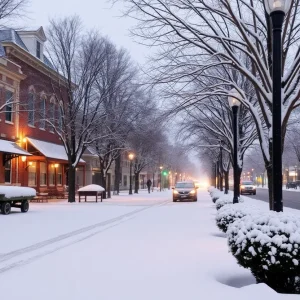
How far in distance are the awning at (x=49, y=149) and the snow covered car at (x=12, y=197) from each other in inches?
418

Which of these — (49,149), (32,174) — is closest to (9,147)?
(32,174)

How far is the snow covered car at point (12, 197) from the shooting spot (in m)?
19.7

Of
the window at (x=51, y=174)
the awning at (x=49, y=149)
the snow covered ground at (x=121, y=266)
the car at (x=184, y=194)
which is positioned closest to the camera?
the snow covered ground at (x=121, y=266)

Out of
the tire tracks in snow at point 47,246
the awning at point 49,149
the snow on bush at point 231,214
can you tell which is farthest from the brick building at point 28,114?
the snow on bush at point 231,214

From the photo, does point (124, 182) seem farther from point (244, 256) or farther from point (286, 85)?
point (244, 256)

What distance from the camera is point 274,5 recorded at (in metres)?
7.98

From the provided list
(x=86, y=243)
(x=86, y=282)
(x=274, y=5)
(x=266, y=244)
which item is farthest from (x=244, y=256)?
(x=86, y=243)

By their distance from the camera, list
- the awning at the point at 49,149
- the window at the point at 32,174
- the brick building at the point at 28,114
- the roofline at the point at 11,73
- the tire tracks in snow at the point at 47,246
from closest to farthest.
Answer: the tire tracks in snow at the point at 47,246 → the roofline at the point at 11,73 → the brick building at the point at 28,114 → the awning at the point at 49,149 → the window at the point at 32,174

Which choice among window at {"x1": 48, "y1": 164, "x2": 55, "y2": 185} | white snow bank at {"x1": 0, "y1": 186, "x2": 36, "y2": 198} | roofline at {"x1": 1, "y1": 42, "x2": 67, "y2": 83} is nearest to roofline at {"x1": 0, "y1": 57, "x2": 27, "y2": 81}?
roofline at {"x1": 1, "y1": 42, "x2": 67, "y2": 83}

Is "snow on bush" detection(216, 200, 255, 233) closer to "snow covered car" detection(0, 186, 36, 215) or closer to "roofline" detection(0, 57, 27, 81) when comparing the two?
"snow covered car" detection(0, 186, 36, 215)

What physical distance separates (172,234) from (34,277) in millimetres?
6579

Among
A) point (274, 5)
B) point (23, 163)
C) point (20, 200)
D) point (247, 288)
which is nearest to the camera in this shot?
point (247, 288)

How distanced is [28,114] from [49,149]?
11.2 ft

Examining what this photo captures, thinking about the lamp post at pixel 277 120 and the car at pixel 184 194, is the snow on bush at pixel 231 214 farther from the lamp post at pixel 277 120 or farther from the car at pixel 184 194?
the car at pixel 184 194
